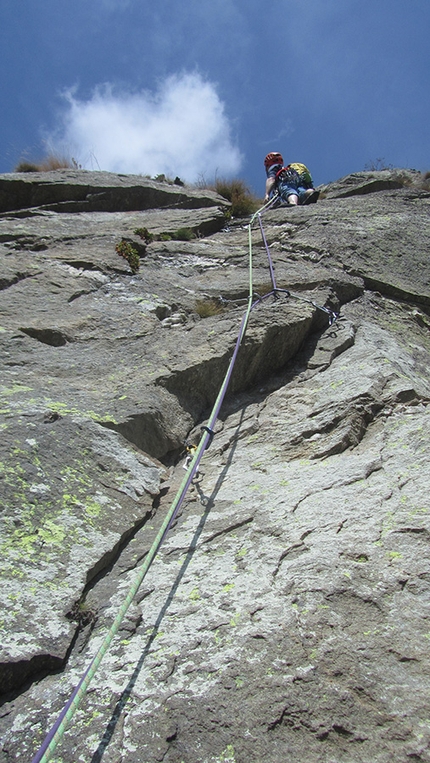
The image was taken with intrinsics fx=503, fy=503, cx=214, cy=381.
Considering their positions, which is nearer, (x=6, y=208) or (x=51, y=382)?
(x=51, y=382)

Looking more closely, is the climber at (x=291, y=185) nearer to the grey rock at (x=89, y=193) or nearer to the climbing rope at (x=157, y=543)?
the climbing rope at (x=157, y=543)

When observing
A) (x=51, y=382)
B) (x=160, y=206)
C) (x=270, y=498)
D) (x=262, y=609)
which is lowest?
(x=262, y=609)

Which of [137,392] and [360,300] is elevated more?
[360,300]

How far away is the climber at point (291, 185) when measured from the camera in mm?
9589

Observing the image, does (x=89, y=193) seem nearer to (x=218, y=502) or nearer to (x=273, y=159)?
(x=273, y=159)

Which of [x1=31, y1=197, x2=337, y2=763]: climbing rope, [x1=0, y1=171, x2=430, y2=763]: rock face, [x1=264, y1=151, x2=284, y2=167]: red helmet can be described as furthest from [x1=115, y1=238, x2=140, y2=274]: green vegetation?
[x1=264, y1=151, x2=284, y2=167]: red helmet

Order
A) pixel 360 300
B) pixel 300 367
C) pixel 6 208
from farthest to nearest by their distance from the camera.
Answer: pixel 6 208
pixel 360 300
pixel 300 367

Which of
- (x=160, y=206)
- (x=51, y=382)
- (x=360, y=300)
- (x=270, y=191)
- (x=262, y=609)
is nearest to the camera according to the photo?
(x=262, y=609)

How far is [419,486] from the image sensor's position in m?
3.09

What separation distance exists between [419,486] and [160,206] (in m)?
8.36

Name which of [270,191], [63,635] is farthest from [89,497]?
[270,191]

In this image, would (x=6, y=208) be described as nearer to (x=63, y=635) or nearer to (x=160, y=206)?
(x=160, y=206)

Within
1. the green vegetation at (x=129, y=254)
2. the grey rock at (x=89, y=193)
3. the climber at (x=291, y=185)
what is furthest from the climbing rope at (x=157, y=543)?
the grey rock at (x=89, y=193)

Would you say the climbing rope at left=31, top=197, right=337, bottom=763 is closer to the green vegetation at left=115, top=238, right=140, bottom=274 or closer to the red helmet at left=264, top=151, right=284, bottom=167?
the green vegetation at left=115, top=238, right=140, bottom=274
